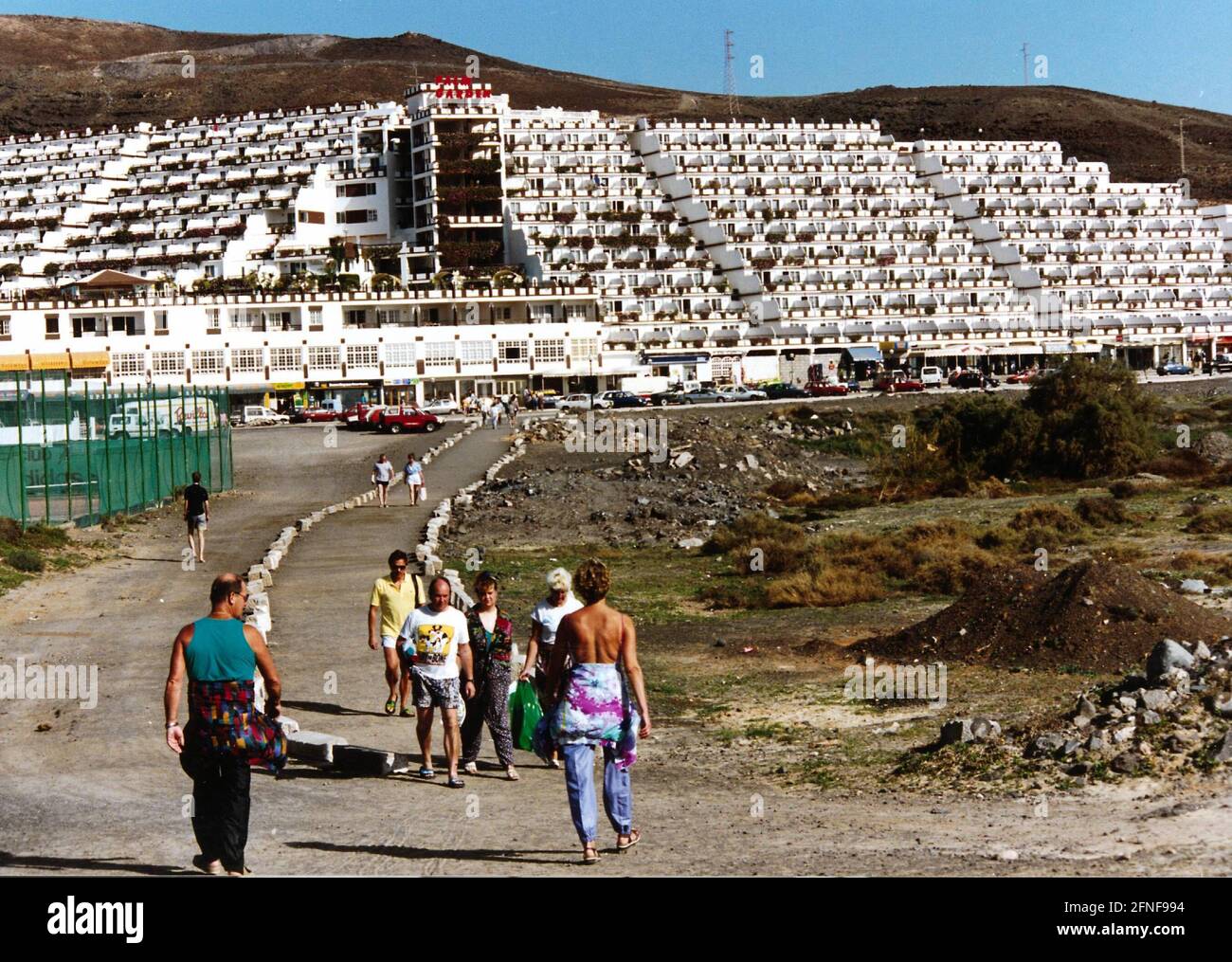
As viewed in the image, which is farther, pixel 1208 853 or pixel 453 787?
pixel 453 787

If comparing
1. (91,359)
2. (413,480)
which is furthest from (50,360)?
(413,480)

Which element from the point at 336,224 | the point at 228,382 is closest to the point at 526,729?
the point at 228,382

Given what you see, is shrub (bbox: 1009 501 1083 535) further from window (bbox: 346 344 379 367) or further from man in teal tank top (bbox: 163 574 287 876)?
window (bbox: 346 344 379 367)

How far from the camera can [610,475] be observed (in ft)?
184

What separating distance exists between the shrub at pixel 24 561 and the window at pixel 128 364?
86.4 meters

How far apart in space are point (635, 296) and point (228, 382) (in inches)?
1285

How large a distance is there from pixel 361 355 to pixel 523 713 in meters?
105

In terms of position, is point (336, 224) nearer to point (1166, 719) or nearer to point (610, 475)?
point (610, 475)

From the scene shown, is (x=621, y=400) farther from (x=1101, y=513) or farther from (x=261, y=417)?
(x=1101, y=513)

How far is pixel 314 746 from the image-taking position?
16312mm

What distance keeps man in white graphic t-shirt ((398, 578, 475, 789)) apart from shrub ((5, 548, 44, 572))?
59.7 feet

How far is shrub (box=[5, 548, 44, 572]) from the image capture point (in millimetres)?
31500

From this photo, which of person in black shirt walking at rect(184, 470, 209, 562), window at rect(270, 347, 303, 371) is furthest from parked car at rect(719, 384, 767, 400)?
person in black shirt walking at rect(184, 470, 209, 562)
